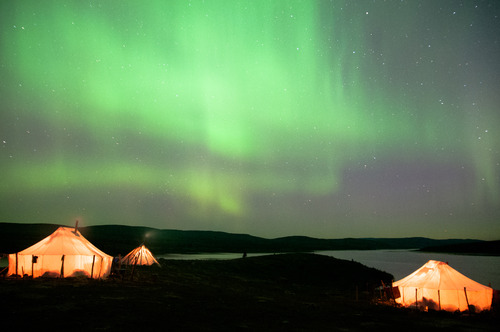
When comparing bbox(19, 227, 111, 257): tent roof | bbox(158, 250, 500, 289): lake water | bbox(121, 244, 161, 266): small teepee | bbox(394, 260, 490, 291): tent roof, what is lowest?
bbox(158, 250, 500, 289): lake water

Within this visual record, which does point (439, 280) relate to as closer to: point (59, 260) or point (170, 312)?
point (170, 312)

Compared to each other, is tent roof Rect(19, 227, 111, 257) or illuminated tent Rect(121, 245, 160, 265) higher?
tent roof Rect(19, 227, 111, 257)

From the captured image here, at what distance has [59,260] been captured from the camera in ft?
91.8

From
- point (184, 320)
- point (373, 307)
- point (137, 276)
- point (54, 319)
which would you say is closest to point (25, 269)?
point (137, 276)

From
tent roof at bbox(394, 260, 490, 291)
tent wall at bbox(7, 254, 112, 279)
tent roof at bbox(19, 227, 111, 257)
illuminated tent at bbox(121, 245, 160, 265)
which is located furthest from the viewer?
illuminated tent at bbox(121, 245, 160, 265)

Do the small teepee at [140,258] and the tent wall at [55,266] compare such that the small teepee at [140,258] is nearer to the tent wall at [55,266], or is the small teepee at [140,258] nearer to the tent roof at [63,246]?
the tent roof at [63,246]

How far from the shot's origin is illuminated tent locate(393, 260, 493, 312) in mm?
22953

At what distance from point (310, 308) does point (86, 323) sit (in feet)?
41.5

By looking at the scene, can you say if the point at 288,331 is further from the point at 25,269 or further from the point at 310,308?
the point at 25,269

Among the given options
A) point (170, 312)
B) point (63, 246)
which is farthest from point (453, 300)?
point (63, 246)

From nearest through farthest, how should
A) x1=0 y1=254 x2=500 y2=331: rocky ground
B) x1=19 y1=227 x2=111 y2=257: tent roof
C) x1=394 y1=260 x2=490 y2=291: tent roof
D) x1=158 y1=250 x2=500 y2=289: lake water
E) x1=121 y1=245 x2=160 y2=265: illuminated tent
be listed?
x1=0 y1=254 x2=500 y2=331: rocky ground → x1=394 y1=260 x2=490 y2=291: tent roof → x1=19 y1=227 x2=111 y2=257: tent roof → x1=121 y1=245 x2=160 y2=265: illuminated tent → x1=158 y1=250 x2=500 y2=289: lake water

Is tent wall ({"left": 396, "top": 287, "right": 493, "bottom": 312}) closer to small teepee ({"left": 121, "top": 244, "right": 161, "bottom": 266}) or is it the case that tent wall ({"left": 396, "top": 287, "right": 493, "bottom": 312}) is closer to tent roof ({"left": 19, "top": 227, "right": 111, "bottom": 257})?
tent roof ({"left": 19, "top": 227, "right": 111, "bottom": 257})

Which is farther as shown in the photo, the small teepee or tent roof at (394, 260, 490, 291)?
the small teepee

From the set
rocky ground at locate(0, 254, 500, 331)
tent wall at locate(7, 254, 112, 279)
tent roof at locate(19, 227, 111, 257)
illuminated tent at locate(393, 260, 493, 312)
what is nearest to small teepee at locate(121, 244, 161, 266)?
tent roof at locate(19, 227, 111, 257)
